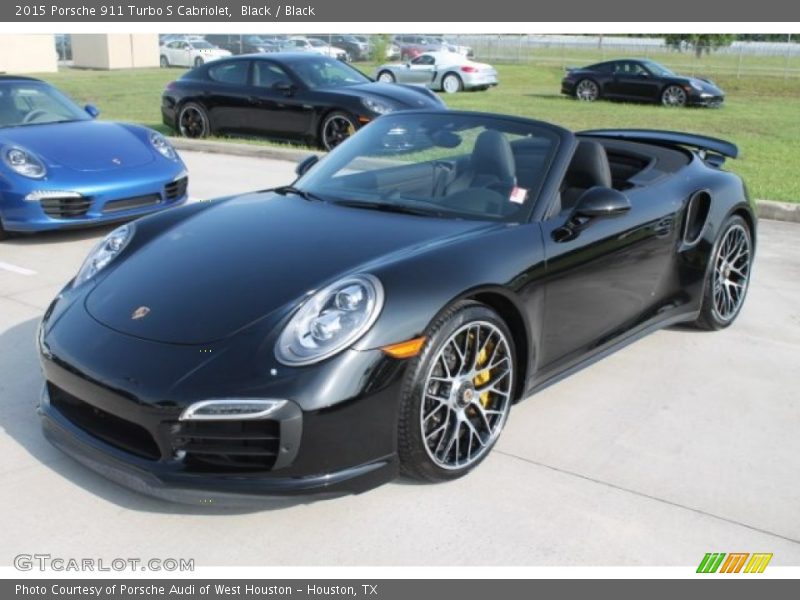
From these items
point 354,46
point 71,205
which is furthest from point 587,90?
point 354,46

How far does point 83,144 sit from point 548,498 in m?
5.54

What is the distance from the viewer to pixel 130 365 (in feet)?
10.4

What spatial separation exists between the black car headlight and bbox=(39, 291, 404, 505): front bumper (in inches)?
2.5

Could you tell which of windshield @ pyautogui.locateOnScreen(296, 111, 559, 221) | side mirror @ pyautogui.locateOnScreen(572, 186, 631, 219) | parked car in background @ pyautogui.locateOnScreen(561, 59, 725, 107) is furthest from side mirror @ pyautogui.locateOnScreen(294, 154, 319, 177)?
parked car in background @ pyautogui.locateOnScreen(561, 59, 725, 107)

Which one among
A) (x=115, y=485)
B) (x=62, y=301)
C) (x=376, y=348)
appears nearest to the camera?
(x=376, y=348)

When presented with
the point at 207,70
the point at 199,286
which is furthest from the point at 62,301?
the point at 207,70

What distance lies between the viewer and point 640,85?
22594mm

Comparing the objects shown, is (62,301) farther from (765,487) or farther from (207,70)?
(207,70)

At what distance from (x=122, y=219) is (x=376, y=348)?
491 cm

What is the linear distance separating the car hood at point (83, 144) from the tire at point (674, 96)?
1649cm

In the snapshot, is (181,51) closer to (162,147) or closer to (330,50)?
(330,50)

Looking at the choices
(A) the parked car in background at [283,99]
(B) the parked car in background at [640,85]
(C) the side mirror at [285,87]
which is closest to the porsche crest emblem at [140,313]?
(A) the parked car in background at [283,99]

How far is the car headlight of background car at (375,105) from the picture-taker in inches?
467

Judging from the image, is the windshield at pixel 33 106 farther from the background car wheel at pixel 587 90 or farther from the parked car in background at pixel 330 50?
the parked car in background at pixel 330 50
